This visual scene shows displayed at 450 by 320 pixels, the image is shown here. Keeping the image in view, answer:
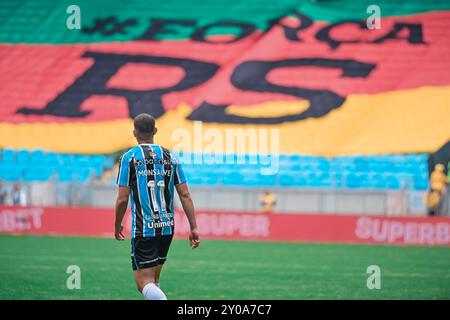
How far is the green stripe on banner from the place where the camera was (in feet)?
105

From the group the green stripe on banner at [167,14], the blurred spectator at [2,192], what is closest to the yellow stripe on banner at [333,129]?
the blurred spectator at [2,192]

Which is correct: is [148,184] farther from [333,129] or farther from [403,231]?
[333,129]

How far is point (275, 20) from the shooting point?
105 feet

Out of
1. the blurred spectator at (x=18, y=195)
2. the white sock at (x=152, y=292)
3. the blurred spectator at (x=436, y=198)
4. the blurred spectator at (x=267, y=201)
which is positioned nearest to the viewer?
the white sock at (x=152, y=292)

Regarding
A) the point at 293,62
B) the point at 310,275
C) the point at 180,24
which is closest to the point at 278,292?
the point at 310,275

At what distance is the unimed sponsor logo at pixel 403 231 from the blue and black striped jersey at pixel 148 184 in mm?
14745

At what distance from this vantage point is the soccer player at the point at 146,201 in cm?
764

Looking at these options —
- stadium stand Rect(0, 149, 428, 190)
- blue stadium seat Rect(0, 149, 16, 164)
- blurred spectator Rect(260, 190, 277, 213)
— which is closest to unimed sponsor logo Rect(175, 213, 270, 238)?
blurred spectator Rect(260, 190, 277, 213)

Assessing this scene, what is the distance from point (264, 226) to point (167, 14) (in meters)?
12.8

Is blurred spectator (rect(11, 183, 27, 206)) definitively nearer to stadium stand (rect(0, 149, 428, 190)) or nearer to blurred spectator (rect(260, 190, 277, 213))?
stadium stand (rect(0, 149, 428, 190))

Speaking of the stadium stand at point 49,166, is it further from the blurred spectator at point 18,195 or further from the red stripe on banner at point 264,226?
the red stripe on banner at point 264,226

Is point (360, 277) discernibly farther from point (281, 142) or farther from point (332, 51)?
point (332, 51)

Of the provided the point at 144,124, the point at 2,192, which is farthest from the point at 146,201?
the point at 2,192

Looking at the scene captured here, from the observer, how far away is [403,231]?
859 inches
